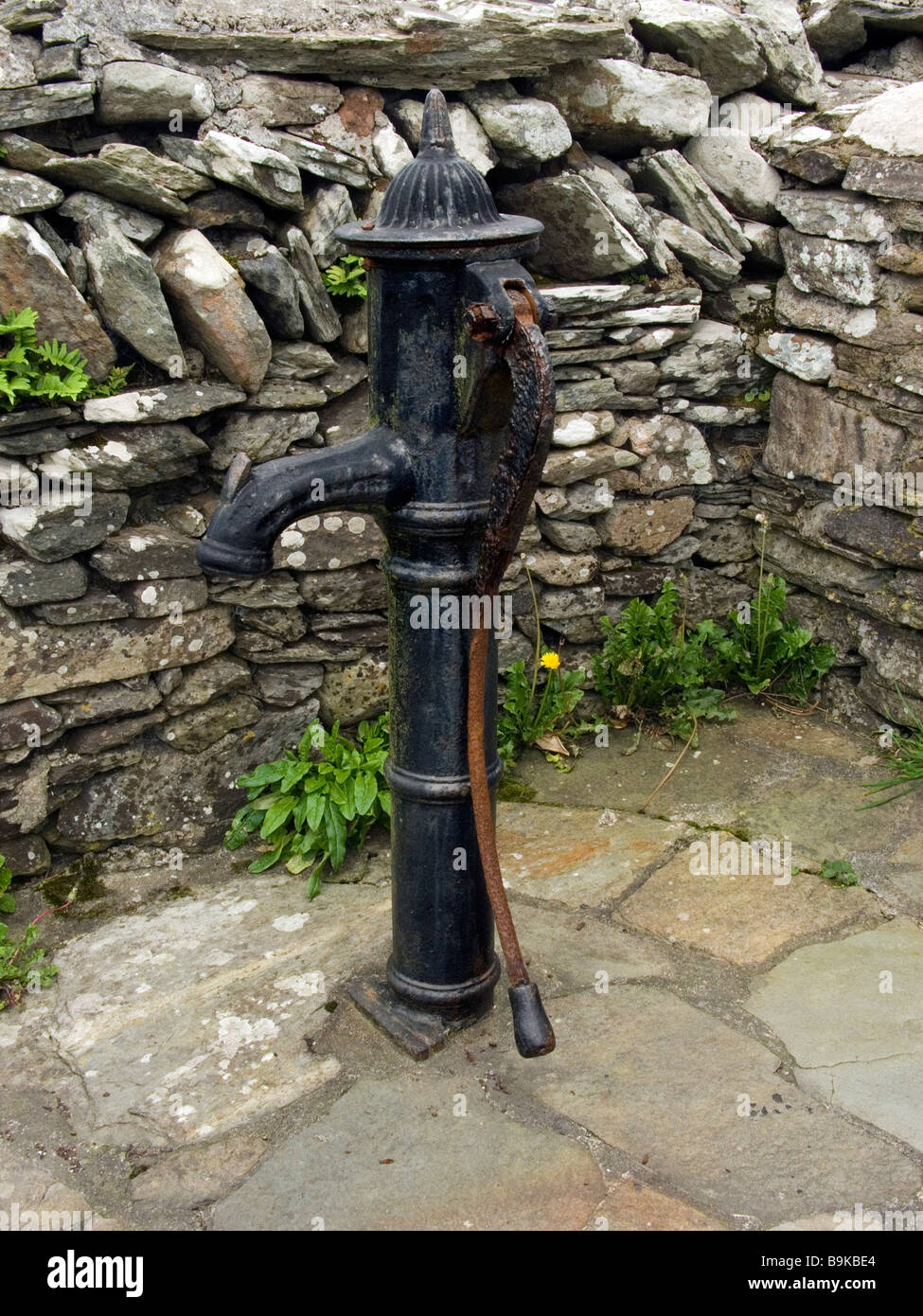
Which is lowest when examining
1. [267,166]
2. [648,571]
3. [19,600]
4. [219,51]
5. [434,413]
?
[648,571]

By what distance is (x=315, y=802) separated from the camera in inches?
136

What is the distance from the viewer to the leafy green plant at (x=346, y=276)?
134 inches

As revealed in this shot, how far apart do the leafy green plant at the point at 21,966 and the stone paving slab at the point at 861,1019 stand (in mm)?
1709

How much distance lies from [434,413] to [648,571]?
6.78 feet

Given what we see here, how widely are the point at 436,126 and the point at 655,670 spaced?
219cm

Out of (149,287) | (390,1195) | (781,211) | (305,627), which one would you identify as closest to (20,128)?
(149,287)

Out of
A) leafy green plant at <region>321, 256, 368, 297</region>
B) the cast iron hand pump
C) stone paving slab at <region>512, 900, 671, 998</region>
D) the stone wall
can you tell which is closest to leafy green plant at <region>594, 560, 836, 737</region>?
the stone wall

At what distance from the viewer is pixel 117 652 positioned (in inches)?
132

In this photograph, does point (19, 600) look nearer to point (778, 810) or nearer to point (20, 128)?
point (20, 128)

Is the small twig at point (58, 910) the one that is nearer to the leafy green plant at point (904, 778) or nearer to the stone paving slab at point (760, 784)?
the stone paving slab at point (760, 784)

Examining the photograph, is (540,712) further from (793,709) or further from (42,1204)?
(42,1204)

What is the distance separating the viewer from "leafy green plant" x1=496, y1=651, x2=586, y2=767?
156 inches

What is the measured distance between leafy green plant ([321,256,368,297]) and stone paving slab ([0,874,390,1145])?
1676 mm

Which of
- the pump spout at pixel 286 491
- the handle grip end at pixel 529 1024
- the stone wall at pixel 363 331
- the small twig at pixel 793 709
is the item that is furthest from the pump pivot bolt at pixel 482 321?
the small twig at pixel 793 709
